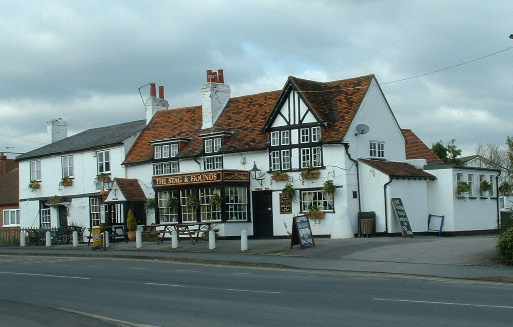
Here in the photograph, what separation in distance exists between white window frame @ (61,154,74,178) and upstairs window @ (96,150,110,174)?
2.46m

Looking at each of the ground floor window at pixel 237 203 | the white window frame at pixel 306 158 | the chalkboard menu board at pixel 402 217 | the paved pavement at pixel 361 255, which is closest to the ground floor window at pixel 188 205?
the ground floor window at pixel 237 203

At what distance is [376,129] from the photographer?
37.1 meters

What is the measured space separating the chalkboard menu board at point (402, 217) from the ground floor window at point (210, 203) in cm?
842

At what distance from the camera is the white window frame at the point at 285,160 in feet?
119

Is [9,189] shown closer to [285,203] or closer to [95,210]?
[95,210]

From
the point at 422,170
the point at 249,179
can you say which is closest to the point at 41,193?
the point at 249,179

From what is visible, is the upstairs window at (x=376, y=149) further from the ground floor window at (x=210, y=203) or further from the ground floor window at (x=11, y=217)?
the ground floor window at (x=11, y=217)

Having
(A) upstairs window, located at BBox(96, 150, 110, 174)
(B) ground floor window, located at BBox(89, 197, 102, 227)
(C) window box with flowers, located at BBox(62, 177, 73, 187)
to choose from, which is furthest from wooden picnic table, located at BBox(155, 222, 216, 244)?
(C) window box with flowers, located at BBox(62, 177, 73, 187)

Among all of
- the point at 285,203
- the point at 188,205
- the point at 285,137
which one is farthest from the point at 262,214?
the point at 285,137

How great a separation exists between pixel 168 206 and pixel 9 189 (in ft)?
76.1

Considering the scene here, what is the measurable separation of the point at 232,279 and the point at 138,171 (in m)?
23.5

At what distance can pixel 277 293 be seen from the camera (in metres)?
16.2

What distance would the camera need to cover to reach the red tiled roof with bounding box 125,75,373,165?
3569 cm

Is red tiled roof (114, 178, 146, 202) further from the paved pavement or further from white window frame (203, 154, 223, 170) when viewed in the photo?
the paved pavement
